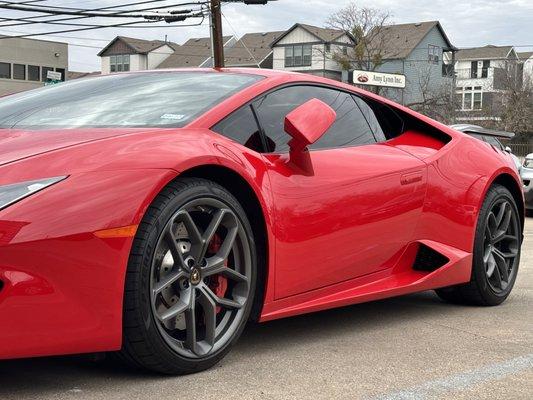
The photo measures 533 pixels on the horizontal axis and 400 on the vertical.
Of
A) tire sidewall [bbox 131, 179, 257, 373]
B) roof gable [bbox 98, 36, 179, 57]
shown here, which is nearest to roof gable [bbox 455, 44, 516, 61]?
roof gable [bbox 98, 36, 179, 57]

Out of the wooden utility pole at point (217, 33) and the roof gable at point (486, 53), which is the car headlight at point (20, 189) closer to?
the wooden utility pole at point (217, 33)

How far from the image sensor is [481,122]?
5191cm

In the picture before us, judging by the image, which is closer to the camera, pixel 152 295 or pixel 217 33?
pixel 152 295

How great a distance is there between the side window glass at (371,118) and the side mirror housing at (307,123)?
0.81 m

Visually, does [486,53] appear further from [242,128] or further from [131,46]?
[242,128]

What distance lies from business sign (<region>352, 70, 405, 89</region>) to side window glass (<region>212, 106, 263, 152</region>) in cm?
3479

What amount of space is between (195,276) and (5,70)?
50.5 meters

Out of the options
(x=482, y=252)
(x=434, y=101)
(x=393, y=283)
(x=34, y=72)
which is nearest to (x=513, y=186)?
(x=482, y=252)

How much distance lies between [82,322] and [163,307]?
1.30ft

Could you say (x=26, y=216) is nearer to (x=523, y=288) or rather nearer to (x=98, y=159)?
(x=98, y=159)

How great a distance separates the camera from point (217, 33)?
2759 cm

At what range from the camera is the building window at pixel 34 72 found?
51125 mm

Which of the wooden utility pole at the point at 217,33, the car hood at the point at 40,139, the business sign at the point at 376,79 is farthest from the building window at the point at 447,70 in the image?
the car hood at the point at 40,139

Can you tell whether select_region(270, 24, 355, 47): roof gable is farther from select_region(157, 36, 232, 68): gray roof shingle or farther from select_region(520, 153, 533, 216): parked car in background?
select_region(520, 153, 533, 216): parked car in background
